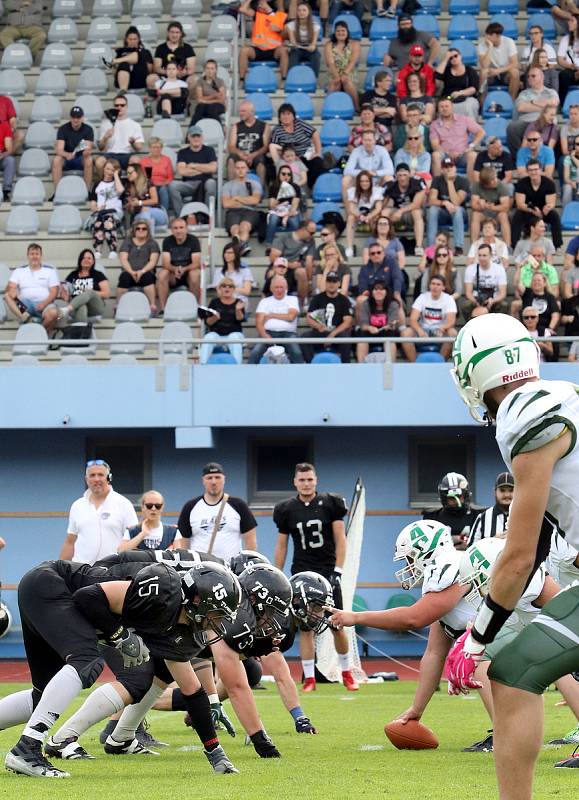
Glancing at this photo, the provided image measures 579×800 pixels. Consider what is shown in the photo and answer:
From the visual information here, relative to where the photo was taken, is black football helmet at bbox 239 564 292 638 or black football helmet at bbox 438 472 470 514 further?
black football helmet at bbox 438 472 470 514

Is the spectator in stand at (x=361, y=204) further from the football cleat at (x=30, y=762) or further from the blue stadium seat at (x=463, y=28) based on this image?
the football cleat at (x=30, y=762)

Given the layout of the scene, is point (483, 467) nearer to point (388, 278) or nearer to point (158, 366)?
point (388, 278)

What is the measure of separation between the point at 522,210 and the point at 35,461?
683 cm

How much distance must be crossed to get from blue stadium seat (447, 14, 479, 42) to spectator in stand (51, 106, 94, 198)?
5734mm

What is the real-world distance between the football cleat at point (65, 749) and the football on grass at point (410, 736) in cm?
177

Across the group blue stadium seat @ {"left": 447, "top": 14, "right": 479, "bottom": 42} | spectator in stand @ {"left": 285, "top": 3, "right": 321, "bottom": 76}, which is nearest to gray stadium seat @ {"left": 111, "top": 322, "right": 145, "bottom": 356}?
spectator in stand @ {"left": 285, "top": 3, "right": 321, "bottom": 76}

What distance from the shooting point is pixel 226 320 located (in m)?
16.5

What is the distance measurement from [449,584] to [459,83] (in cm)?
1317

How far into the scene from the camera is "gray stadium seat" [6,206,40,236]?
18891mm

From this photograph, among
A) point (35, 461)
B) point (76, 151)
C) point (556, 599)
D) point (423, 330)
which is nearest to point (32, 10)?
point (76, 151)

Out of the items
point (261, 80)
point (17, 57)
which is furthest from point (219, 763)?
point (17, 57)

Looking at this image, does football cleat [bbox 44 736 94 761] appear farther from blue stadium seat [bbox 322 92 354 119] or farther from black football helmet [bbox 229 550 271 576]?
blue stadium seat [bbox 322 92 354 119]

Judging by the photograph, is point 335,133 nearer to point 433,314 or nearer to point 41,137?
point 41,137

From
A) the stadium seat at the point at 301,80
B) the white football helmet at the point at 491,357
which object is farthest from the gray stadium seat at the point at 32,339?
the white football helmet at the point at 491,357
